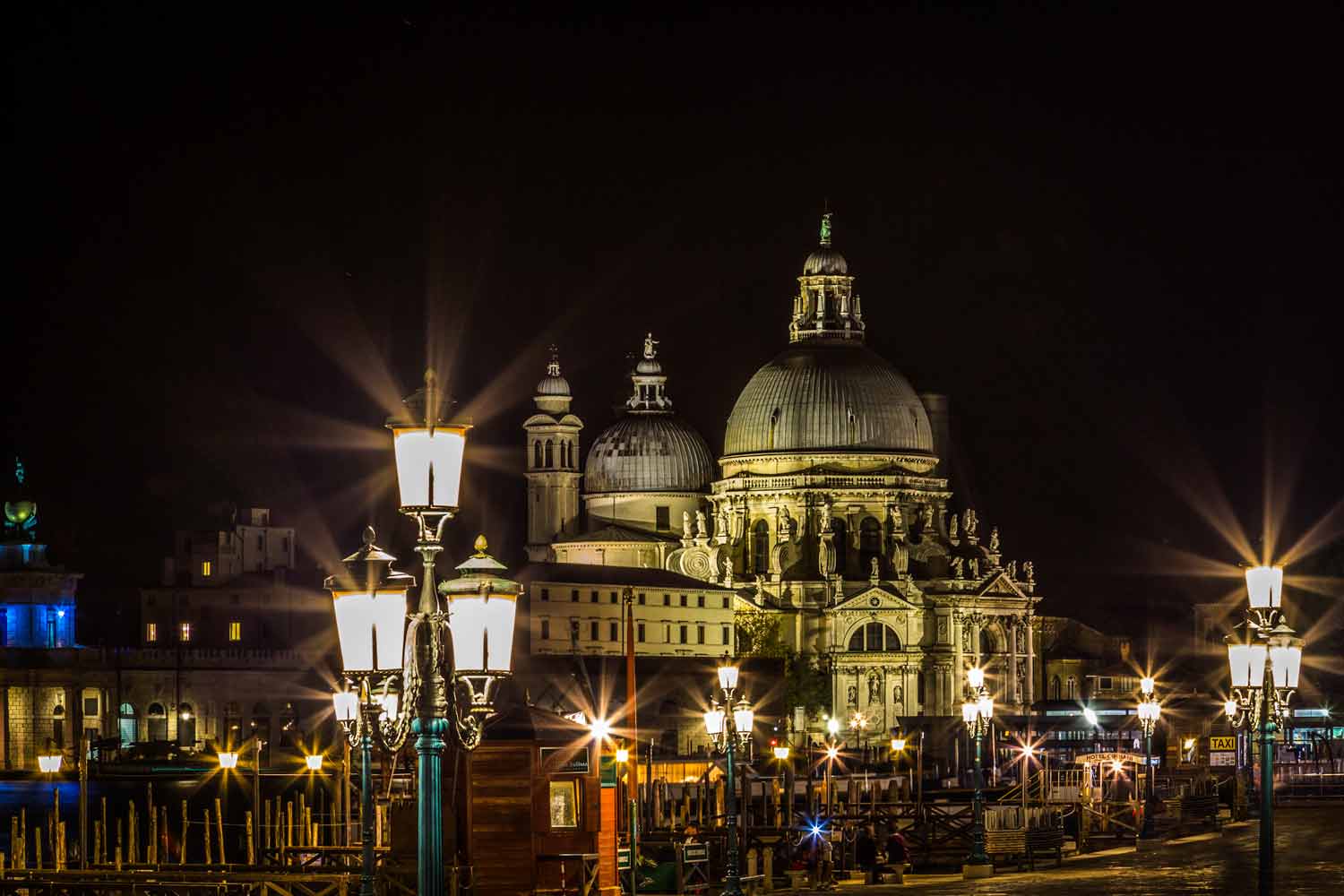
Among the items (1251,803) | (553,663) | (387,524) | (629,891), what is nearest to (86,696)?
(387,524)

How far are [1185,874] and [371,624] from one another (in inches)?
905

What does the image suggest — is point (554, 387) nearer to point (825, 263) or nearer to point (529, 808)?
point (825, 263)

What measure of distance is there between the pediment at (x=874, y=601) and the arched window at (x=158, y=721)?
26.3 m

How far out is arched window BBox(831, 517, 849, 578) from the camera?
406 ft

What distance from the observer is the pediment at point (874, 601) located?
11975 centimetres

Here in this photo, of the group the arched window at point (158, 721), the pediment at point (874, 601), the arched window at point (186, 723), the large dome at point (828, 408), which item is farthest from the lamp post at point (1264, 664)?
the large dome at point (828, 408)

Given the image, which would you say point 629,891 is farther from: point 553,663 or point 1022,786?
point 553,663

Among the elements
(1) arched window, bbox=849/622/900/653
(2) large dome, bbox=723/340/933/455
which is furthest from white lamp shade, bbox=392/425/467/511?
(2) large dome, bbox=723/340/933/455

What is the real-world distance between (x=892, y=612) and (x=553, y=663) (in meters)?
23.0

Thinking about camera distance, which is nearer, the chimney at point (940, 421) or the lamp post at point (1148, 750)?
the lamp post at point (1148, 750)

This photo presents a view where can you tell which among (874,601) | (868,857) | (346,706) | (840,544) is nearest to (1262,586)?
(346,706)

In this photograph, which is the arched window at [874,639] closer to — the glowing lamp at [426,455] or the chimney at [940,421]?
the chimney at [940,421]

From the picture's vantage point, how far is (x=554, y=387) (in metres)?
127

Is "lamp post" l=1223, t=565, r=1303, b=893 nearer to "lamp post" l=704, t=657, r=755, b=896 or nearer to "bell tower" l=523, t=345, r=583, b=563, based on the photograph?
"lamp post" l=704, t=657, r=755, b=896
